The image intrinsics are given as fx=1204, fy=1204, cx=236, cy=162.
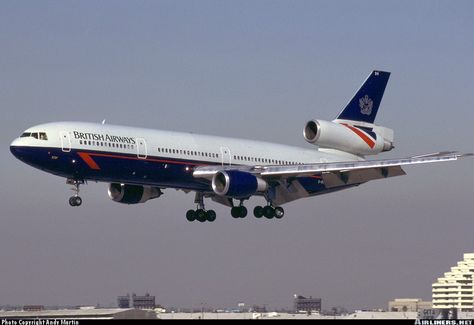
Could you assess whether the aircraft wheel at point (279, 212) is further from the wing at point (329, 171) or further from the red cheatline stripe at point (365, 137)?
the red cheatline stripe at point (365, 137)

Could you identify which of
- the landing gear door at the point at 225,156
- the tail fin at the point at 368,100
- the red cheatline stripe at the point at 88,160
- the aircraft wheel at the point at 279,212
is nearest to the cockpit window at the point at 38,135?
the red cheatline stripe at the point at 88,160

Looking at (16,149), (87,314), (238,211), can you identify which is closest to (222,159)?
(238,211)

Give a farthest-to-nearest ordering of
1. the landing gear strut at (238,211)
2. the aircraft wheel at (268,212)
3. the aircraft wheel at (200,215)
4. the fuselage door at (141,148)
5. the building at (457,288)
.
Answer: the building at (457,288), the aircraft wheel at (200,215), the landing gear strut at (238,211), the aircraft wheel at (268,212), the fuselage door at (141,148)

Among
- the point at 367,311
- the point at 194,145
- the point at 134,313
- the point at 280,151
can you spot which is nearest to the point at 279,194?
the point at 280,151

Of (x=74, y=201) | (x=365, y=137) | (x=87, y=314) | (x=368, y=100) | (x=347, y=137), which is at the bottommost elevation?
(x=87, y=314)

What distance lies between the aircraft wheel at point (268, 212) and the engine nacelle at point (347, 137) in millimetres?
5847

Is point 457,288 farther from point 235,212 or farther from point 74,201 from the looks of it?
point 74,201

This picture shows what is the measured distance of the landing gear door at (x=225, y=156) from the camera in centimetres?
8438

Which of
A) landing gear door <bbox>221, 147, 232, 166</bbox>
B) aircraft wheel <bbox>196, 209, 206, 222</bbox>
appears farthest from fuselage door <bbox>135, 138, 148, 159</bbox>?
aircraft wheel <bbox>196, 209, 206, 222</bbox>

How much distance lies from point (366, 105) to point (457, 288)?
71.2 meters

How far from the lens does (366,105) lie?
310ft

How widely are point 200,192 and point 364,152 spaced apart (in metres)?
13.5

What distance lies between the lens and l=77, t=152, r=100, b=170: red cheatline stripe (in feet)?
253

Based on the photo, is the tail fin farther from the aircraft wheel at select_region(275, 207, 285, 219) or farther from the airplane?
the aircraft wheel at select_region(275, 207, 285, 219)
